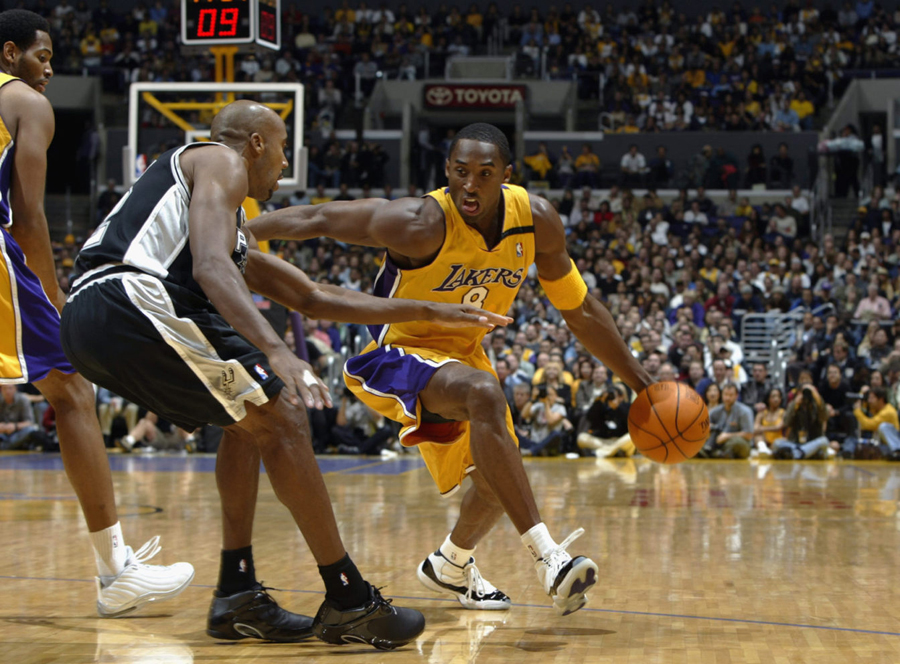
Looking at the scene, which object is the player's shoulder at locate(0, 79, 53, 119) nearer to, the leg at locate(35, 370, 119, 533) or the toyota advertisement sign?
the leg at locate(35, 370, 119, 533)

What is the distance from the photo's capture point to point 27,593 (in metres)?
3.79

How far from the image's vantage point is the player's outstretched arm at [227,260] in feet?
8.70

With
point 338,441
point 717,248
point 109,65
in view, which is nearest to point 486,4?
point 109,65

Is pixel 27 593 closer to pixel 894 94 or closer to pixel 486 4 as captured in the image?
pixel 894 94

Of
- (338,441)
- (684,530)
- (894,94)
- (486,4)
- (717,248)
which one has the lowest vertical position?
(338,441)

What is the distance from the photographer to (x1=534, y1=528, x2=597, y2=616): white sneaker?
3170mm

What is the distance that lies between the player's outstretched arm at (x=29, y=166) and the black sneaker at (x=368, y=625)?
1537 millimetres

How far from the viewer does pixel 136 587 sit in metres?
3.44

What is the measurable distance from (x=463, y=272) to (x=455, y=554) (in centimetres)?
108

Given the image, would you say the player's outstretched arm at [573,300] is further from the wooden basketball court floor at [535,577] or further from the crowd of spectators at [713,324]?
the crowd of spectators at [713,324]

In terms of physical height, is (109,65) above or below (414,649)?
above

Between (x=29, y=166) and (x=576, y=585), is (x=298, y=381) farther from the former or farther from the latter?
(x=29, y=166)

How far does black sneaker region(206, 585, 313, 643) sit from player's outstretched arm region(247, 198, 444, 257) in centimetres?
143

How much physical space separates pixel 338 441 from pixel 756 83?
1419 cm
